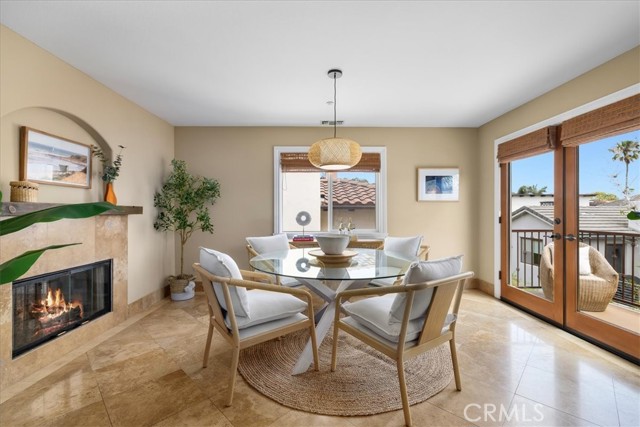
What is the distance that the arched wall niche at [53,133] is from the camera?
81.8 inches

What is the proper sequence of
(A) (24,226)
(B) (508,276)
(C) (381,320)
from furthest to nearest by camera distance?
1. (B) (508,276)
2. (C) (381,320)
3. (A) (24,226)

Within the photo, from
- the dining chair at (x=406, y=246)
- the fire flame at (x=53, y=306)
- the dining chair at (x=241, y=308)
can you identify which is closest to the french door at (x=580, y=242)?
the dining chair at (x=406, y=246)

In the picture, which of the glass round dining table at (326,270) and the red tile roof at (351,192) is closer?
the glass round dining table at (326,270)

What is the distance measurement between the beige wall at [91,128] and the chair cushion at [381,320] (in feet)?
8.31

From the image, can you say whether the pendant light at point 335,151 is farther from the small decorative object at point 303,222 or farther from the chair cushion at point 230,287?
the chair cushion at point 230,287

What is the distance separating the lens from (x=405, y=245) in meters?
3.26

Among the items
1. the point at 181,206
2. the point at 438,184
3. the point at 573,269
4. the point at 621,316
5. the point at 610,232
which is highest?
the point at 438,184

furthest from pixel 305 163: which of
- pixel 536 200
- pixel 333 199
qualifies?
pixel 536 200

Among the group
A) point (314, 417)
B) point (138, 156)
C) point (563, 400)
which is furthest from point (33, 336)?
point (563, 400)

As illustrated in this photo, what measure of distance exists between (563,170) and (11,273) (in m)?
3.92

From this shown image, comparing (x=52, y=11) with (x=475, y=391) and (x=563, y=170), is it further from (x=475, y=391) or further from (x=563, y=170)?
(x=563, y=170)

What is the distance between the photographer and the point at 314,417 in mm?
1690

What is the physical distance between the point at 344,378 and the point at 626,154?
9.36ft

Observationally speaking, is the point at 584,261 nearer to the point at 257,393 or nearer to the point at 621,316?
the point at 621,316
